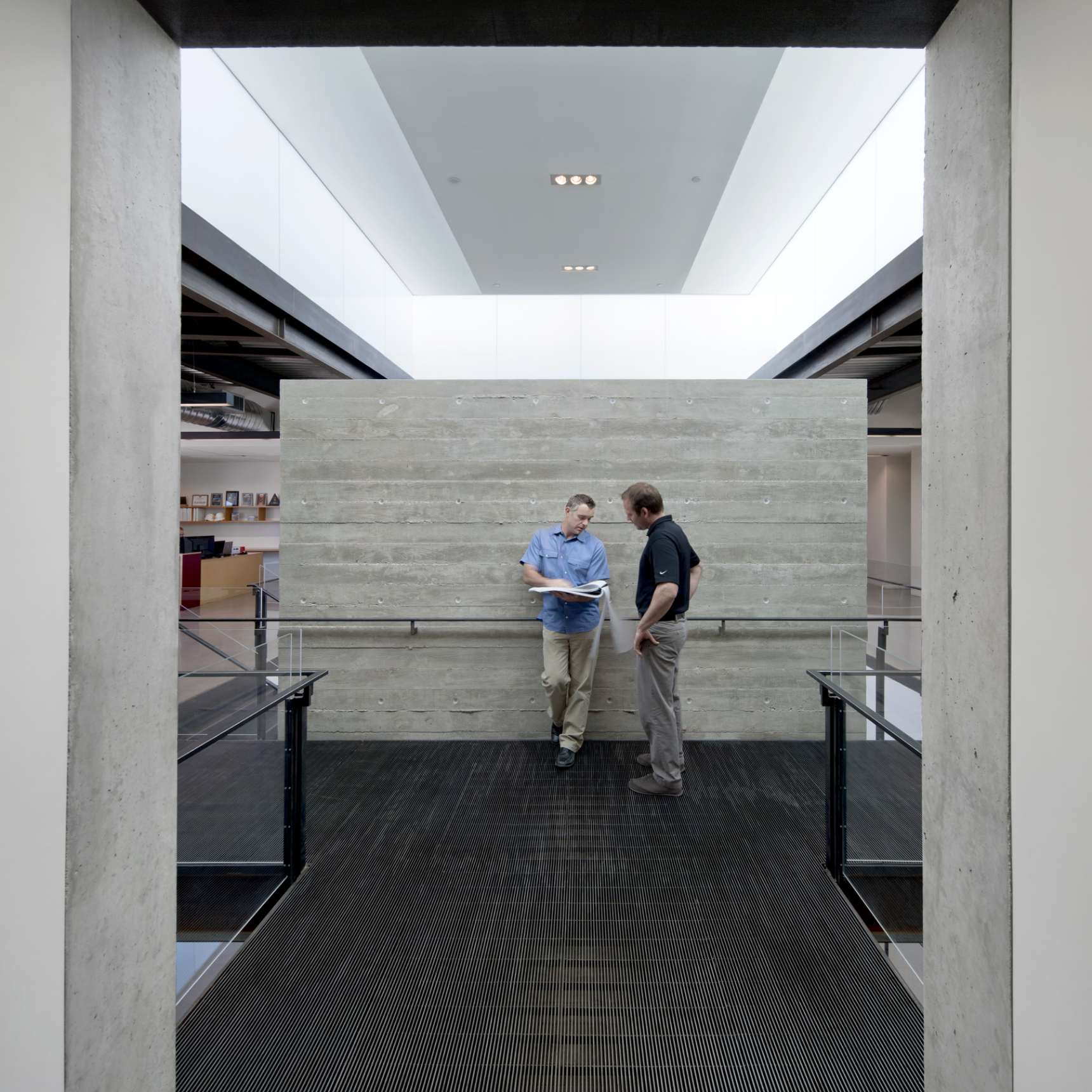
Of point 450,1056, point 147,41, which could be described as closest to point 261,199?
point 147,41

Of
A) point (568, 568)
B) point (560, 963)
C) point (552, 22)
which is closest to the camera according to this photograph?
point (552, 22)

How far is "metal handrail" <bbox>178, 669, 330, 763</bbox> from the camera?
2182 mm

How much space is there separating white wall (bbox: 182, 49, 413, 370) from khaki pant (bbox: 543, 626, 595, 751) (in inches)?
136

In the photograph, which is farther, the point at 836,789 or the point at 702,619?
the point at 702,619

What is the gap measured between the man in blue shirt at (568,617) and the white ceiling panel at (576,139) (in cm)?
273

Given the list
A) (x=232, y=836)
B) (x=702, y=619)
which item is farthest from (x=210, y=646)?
(x=702, y=619)

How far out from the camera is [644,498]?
349 centimetres

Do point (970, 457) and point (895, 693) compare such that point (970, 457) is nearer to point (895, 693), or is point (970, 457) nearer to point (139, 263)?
point (895, 693)

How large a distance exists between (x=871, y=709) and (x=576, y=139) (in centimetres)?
455

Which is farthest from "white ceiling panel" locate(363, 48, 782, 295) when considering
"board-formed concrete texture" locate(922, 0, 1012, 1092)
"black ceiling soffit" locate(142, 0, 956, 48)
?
"board-formed concrete texture" locate(922, 0, 1012, 1092)
